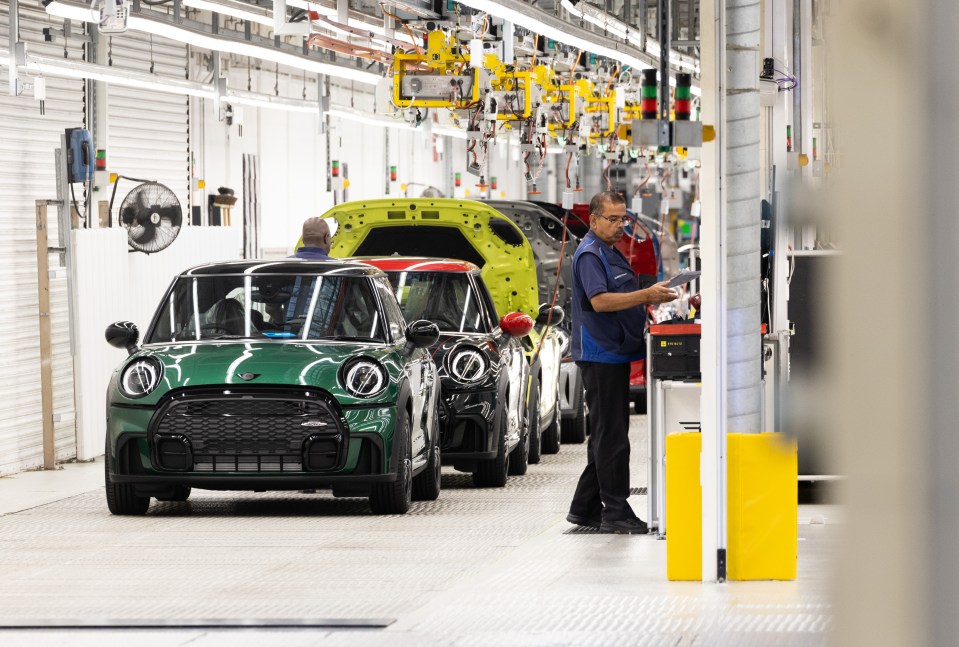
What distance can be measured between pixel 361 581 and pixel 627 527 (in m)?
1.77

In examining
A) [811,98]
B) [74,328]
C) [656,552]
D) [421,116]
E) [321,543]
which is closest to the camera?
[656,552]

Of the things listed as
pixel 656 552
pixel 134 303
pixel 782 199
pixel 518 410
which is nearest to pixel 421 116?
pixel 134 303

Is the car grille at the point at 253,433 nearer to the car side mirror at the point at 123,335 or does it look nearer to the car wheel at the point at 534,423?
the car side mirror at the point at 123,335

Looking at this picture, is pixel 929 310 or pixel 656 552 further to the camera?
pixel 656 552

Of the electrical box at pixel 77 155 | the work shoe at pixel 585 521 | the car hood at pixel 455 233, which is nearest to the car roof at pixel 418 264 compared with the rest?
the car hood at pixel 455 233

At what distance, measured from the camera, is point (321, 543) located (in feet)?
27.2

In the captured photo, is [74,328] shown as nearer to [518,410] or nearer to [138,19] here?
[138,19]

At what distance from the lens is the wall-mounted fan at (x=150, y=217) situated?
45.4 ft

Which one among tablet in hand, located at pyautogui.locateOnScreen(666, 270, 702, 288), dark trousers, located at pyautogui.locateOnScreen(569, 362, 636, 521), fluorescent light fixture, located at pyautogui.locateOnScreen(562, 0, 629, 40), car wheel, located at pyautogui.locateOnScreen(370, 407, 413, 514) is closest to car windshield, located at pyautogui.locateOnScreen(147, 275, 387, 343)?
car wheel, located at pyautogui.locateOnScreen(370, 407, 413, 514)

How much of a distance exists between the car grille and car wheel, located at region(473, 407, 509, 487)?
6.63 ft

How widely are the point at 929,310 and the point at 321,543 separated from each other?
291 inches

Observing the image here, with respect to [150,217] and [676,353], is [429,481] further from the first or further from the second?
[150,217]

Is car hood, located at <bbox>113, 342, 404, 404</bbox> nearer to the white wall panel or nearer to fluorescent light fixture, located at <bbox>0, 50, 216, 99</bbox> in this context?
the white wall panel

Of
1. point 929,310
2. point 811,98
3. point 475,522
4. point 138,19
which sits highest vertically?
point 138,19
